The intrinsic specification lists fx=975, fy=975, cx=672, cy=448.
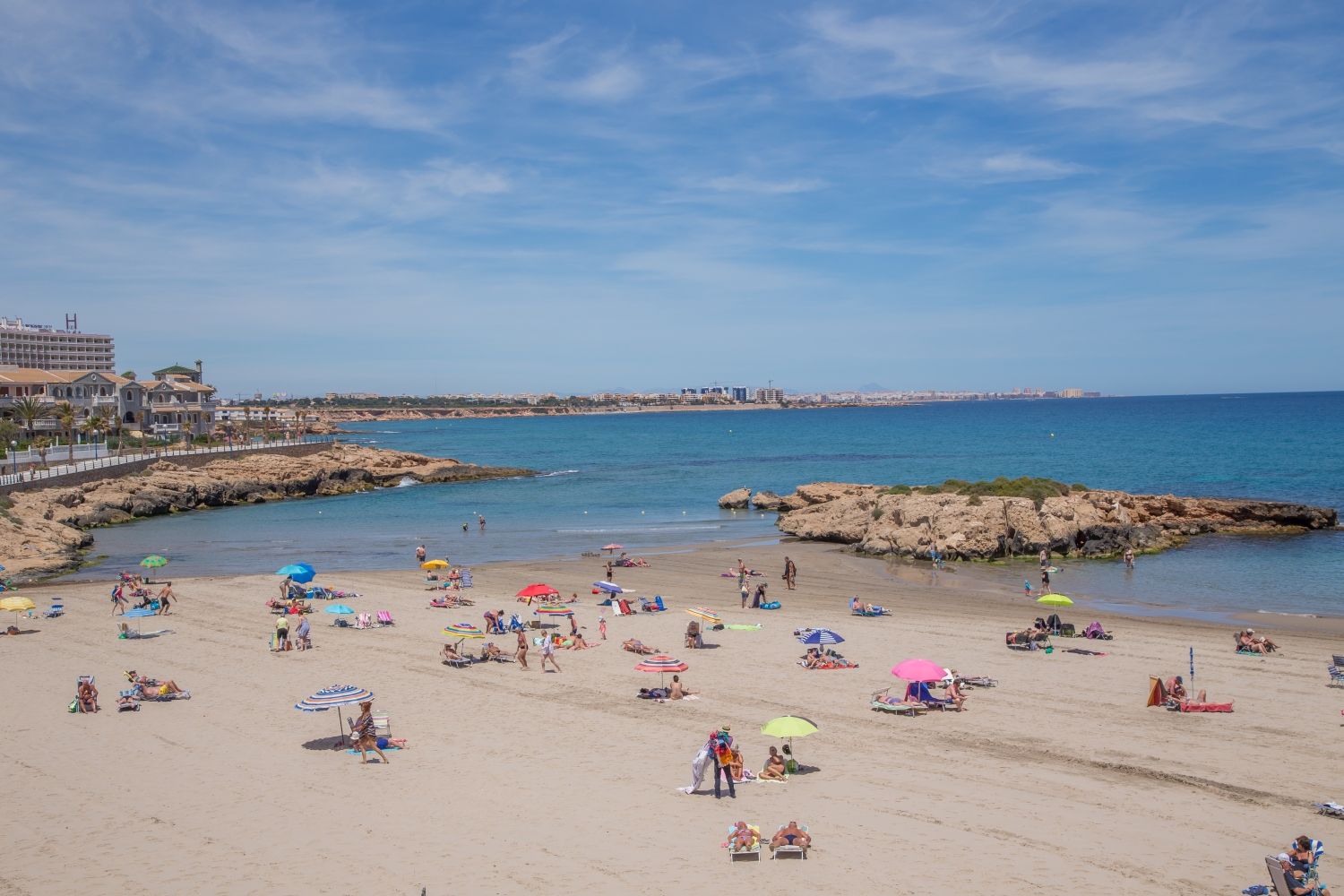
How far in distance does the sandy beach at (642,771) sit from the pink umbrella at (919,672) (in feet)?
2.35

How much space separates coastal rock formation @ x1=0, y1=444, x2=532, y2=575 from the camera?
3832cm

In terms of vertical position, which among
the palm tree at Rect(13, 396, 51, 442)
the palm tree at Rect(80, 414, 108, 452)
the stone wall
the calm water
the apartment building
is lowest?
the calm water

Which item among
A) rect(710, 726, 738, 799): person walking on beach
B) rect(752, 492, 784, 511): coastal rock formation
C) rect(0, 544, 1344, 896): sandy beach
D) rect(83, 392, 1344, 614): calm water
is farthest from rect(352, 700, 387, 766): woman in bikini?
rect(752, 492, 784, 511): coastal rock formation

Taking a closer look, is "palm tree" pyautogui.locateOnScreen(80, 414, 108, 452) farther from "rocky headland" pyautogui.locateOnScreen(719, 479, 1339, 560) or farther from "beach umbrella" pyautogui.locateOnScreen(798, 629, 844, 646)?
"beach umbrella" pyautogui.locateOnScreen(798, 629, 844, 646)

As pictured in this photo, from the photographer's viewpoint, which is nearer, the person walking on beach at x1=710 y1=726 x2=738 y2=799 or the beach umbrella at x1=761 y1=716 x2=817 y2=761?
the person walking on beach at x1=710 y1=726 x2=738 y2=799

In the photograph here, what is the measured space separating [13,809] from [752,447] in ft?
375

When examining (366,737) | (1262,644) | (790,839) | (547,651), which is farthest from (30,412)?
(1262,644)

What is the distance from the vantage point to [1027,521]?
37.2m

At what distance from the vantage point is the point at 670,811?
12.7 meters

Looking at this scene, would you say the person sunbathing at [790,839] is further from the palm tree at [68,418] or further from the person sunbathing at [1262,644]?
the palm tree at [68,418]

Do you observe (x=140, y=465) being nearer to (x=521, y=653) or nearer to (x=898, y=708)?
(x=521, y=653)

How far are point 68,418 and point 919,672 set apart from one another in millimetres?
66235

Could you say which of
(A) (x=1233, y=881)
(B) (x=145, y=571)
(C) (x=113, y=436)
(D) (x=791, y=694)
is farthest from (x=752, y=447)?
(A) (x=1233, y=881)

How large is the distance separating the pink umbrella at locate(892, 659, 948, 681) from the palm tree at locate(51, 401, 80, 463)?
58.4m
